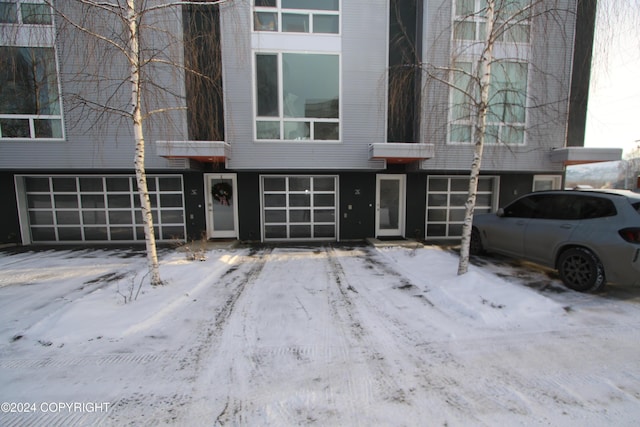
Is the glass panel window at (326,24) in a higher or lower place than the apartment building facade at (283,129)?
higher

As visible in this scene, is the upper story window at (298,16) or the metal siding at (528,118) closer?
the metal siding at (528,118)

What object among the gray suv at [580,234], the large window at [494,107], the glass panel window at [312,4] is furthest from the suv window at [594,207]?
the glass panel window at [312,4]

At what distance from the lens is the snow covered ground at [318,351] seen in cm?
231

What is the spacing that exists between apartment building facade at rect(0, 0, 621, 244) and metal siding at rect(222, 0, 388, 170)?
0.11 feet

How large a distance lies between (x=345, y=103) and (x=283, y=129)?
2056 mm

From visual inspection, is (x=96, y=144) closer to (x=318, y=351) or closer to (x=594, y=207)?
(x=318, y=351)

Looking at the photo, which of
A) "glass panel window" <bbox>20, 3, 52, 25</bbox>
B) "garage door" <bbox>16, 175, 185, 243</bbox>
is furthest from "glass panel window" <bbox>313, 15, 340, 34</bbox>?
"garage door" <bbox>16, 175, 185, 243</bbox>

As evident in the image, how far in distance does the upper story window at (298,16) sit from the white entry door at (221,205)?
485cm

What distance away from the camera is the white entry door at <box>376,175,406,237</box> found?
9891 millimetres

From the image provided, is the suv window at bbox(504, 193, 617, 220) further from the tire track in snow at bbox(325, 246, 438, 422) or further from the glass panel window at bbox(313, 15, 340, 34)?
the glass panel window at bbox(313, 15, 340, 34)

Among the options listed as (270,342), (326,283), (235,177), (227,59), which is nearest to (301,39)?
(227,59)

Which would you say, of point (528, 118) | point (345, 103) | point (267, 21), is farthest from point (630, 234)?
point (267, 21)

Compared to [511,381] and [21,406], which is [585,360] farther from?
[21,406]

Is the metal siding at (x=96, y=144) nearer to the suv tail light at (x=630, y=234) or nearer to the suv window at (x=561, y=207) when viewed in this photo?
the suv window at (x=561, y=207)
